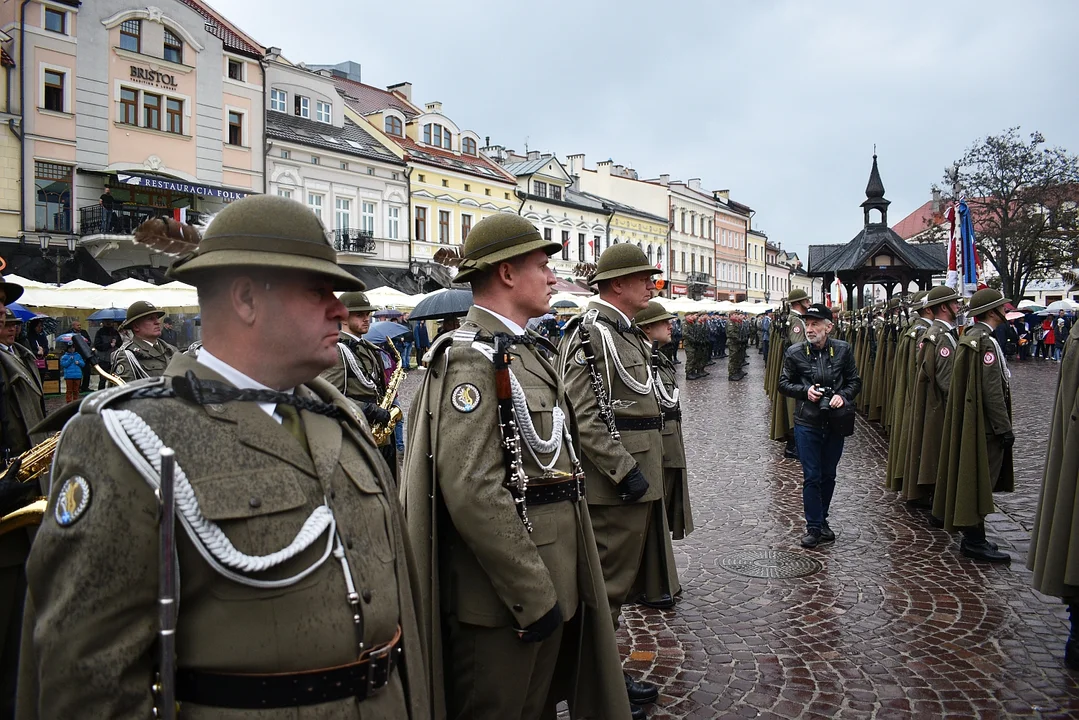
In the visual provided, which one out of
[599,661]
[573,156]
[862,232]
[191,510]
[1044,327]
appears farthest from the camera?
[573,156]

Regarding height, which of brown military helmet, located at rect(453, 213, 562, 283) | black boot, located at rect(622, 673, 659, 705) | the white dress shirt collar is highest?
brown military helmet, located at rect(453, 213, 562, 283)

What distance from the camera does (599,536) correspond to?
4391 millimetres

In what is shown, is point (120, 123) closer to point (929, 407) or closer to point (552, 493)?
point (929, 407)

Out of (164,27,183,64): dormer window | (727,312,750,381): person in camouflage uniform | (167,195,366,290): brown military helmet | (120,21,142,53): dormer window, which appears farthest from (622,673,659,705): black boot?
(164,27,183,64): dormer window

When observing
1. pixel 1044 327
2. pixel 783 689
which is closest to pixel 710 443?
pixel 783 689

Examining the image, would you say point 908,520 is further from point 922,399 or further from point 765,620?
point 765,620

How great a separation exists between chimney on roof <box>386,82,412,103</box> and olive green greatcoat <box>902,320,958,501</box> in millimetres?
42169

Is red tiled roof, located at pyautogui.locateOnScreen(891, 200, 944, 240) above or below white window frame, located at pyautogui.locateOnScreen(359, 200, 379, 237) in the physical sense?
above

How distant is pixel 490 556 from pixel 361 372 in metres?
4.72

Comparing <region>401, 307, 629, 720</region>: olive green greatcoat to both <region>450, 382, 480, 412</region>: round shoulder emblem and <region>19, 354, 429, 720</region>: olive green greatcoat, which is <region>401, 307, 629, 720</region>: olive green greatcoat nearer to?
<region>450, 382, 480, 412</region>: round shoulder emblem

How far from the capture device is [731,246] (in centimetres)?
7781

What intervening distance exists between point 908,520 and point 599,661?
6.16 meters

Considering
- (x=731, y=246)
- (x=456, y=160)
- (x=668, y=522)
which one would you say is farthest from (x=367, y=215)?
(x=731, y=246)

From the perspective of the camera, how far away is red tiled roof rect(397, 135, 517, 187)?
39.5m
